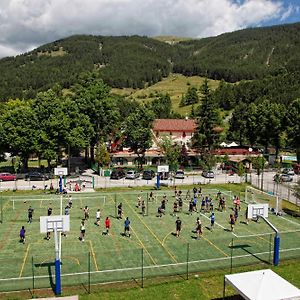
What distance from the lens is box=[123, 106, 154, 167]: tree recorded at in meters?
69.4

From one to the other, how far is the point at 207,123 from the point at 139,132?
13286mm

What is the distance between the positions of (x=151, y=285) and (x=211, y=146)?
5368 cm

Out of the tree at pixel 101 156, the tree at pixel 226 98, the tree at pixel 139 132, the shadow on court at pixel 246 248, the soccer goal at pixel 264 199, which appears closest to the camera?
the shadow on court at pixel 246 248

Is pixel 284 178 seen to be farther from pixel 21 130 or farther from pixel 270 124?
pixel 21 130

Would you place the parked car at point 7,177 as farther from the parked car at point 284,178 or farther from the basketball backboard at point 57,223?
the parked car at point 284,178

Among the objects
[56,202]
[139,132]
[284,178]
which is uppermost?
[139,132]

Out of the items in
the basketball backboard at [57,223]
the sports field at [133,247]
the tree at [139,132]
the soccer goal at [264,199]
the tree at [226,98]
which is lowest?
the sports field at [133,247]

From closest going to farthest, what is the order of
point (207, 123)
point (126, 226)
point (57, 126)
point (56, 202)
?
point (126, 226), point (56, 202), point (57, 126), point (207, 123)

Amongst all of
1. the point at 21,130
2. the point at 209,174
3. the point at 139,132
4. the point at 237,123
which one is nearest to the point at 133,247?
the point at 21,130

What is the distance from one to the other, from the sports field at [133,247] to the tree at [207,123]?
33036 mm

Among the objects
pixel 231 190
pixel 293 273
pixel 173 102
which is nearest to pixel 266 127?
pixel 231 190

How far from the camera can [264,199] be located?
43.2m

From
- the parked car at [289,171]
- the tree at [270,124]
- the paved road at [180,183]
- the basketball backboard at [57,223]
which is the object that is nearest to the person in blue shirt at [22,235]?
the basketball backboard at [57,223]

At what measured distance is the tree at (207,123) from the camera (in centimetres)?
7300
